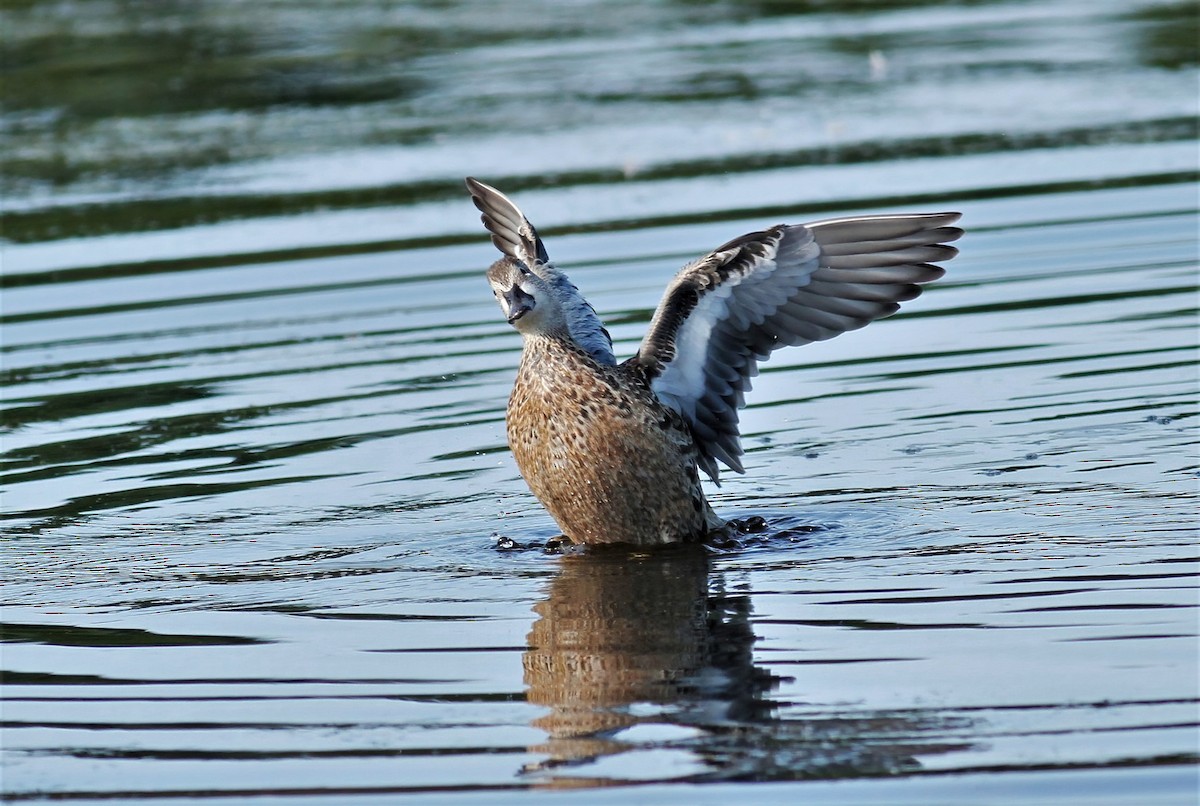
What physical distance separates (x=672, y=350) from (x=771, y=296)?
44 cm

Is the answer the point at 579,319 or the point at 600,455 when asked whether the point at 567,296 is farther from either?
the point at 600,455

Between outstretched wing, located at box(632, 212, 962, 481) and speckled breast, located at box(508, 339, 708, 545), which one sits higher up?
outstretched wing, located at box(632, 212, 962, 481)

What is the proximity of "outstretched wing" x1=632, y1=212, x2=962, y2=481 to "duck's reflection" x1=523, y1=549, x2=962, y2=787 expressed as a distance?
98 cm

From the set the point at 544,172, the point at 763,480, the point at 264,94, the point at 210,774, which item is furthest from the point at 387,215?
the point at 210,774

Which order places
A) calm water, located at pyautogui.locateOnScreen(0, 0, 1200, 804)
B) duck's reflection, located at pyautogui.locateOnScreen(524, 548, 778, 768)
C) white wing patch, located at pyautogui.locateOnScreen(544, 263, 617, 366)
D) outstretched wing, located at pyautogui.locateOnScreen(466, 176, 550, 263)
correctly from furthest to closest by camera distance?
outstretched wing, located at pyautogui.locateOnScreen(466, 176, 550, 263), white wing patch, located at pyautogui.locateOnScreen(544, 263, 617, 366), duck's reflection, located at pyautogui.locateOnScreen(524, 548, 778, 768), calm water, located at pyautogui.locateOnScreen(0, 0, 1200, 804)

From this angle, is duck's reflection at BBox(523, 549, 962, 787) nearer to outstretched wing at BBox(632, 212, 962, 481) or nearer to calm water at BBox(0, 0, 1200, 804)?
calm water at BBox(0, 0, 1200, 804)

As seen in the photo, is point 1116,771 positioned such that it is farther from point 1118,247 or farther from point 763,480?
point 1118,247

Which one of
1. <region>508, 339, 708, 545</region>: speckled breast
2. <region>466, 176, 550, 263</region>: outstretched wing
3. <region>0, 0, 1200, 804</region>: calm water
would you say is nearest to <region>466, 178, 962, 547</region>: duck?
<region>508, 339, 708, 545</region>: speckled breast

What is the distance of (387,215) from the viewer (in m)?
13.7

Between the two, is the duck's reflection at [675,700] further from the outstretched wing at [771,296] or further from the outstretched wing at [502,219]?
the outstretched wing at [502,219]

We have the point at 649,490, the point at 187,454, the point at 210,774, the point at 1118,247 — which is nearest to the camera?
the point at 210,774

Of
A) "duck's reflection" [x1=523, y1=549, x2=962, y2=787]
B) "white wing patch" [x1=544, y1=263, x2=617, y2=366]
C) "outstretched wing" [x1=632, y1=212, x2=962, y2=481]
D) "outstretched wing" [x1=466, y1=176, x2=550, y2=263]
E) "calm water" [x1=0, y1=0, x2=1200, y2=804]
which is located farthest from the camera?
"outstretched wing" [x1=466, y1=176, x2=550, y2=263]

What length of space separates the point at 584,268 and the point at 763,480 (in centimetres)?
404

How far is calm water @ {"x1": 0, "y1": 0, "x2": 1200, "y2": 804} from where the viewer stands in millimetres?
5160
